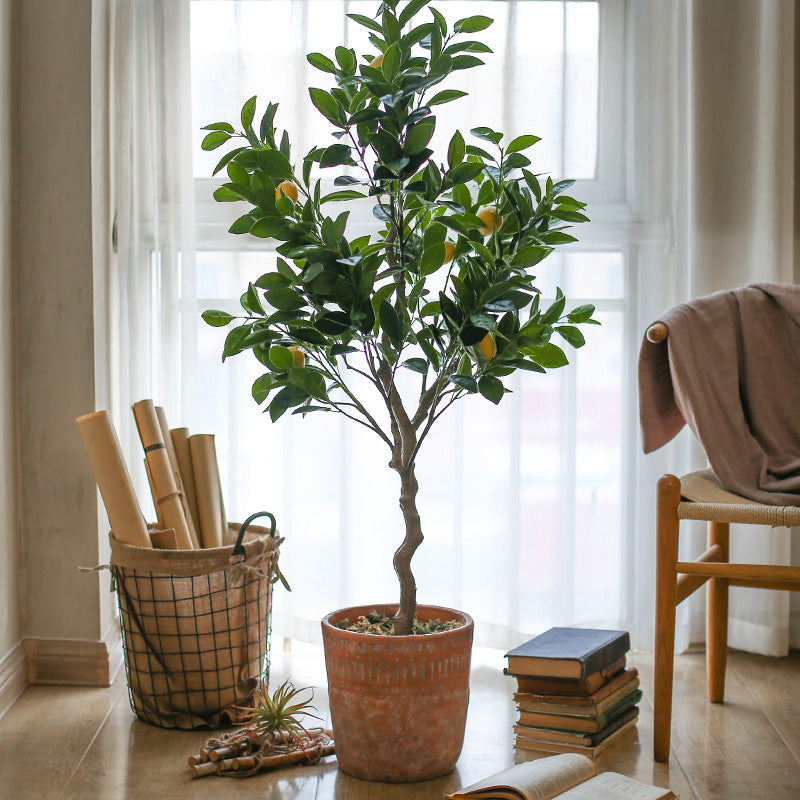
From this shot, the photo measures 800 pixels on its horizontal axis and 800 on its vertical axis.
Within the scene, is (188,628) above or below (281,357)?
below

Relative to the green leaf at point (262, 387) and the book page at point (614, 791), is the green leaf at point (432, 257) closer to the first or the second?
the green leaf at point (262, 387)

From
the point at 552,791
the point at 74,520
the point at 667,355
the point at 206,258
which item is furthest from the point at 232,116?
the point at 552,791

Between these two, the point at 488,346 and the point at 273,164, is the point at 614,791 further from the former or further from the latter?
the point at 273,164

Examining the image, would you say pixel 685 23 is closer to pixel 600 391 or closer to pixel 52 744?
pixel 600 391

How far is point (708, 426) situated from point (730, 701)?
2.05ft

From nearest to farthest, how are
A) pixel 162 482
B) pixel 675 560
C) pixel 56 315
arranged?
1. pixel 675 560
2. pixel 162 482
3. pixel 56 315

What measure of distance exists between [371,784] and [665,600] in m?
0.61

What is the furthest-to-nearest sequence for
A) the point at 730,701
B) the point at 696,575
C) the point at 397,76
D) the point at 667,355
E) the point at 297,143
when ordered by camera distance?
the point at 297,143 < the point at 730,701 < the point at 667,355 < the point at 696,575 < the point at 397,76

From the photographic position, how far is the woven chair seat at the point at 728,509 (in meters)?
1.65

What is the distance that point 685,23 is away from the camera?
2.35 meters

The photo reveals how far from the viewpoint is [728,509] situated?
1685 mm

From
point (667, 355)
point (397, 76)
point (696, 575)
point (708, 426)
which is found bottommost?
point (696, 575)

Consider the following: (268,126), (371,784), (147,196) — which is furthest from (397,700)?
(147,196)

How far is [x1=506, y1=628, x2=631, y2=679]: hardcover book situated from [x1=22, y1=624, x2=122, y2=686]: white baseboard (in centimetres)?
93
